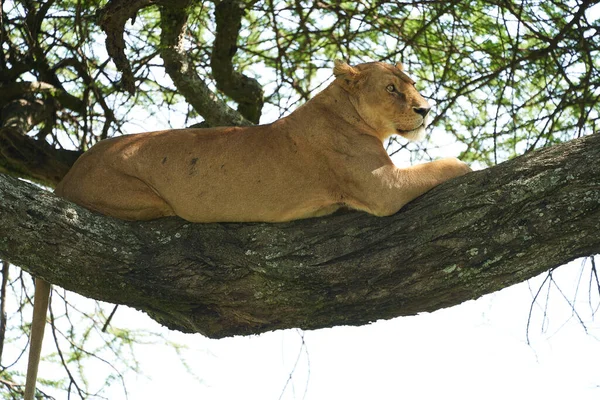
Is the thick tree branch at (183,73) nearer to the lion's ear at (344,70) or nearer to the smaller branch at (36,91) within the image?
the smaller branch at (36,91)

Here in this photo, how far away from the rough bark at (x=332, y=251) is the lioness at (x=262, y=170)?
0.69ft

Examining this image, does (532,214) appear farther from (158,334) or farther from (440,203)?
(158,334)

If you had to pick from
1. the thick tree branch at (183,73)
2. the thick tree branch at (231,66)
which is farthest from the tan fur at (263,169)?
the thick tree branch at (231,66)

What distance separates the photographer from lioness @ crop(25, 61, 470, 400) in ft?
19.3

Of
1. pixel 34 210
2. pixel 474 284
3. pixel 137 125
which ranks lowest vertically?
pixel 474 284

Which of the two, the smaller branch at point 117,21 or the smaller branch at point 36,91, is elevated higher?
the smaller branch at point 36,91

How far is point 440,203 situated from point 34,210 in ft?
8.18

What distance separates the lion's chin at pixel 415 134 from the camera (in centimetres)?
652

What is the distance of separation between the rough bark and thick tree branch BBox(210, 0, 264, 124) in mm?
A: 2761

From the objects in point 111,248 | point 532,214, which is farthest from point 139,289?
point 532,214

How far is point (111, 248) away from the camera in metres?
5.36

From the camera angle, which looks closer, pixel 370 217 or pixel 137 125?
pixel 370 217

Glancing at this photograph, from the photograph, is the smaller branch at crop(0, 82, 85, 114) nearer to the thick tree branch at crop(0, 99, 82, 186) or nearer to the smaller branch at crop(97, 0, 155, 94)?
the thick tree branch at crop(0, 99, 82, 186)

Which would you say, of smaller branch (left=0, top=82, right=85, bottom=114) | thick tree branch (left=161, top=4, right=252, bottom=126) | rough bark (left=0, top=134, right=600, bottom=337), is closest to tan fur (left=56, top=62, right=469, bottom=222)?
rough bark (left=0, top=134, right=600, bottom=337)
